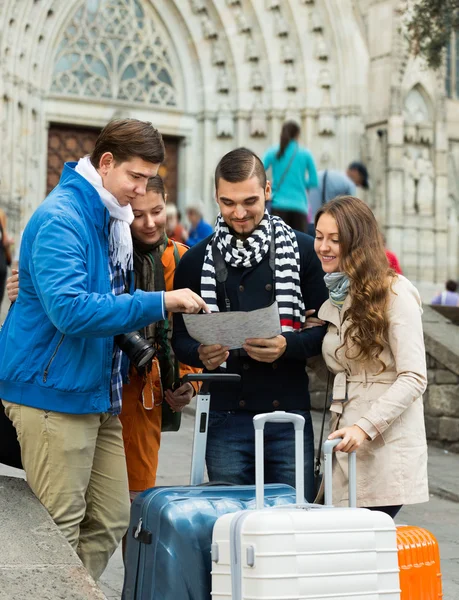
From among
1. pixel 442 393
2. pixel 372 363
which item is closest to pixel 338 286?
pixel 372 363

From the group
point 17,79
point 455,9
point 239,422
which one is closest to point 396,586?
point 239,422

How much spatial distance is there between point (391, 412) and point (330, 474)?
47 centimetres

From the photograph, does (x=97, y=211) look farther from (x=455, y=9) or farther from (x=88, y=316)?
(x=455, y=9)

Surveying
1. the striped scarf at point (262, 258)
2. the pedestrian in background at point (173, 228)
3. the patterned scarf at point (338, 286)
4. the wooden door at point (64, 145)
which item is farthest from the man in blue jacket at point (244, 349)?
the wooden door at point (64, 145)

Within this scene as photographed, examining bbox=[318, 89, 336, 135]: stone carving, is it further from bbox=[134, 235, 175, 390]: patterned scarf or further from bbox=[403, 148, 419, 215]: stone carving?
bbox=[134, 235, 175, 390]: patterned scarf

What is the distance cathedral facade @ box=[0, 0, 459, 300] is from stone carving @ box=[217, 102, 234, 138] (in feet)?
0.08

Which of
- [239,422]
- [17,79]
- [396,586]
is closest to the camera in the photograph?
[396,586]

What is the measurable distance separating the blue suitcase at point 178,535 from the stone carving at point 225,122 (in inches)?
622

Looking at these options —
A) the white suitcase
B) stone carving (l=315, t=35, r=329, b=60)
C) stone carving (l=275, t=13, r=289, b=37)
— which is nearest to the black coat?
the white suitcase

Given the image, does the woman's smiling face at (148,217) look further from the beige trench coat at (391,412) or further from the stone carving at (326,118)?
the stone carving at (326,118)

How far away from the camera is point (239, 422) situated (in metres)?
4.09

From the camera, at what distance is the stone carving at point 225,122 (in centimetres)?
1905

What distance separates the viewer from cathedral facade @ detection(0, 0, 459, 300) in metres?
18.6

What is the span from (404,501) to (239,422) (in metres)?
0.71
